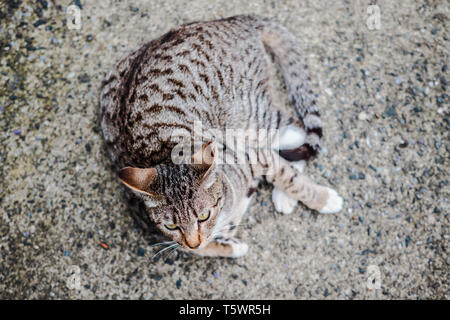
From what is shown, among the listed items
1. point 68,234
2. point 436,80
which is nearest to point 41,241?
point 68,234

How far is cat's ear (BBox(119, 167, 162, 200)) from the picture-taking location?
1659 mm

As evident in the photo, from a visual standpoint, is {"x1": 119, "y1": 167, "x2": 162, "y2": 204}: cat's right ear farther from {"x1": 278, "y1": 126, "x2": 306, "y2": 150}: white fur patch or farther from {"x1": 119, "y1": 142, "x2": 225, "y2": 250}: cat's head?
{"x1": 278, "y1": 126, "x2": 306, "y2": 150}: white fur patch

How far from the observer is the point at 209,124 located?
213 cm

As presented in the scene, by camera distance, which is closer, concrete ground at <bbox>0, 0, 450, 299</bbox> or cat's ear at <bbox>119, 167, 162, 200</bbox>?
cat's ear at <bbox>119, 167, 162, 200</bbox>

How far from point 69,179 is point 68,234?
1.26ft

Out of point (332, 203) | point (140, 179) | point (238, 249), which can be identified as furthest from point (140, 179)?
point (332, 203)

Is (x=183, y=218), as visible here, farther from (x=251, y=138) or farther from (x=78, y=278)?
(x=78, y=278)

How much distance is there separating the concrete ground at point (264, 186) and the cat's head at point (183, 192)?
62 cm

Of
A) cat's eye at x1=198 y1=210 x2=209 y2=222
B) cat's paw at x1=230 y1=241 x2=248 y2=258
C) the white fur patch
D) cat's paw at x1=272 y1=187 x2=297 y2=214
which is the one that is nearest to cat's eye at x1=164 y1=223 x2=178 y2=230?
cat's eye at x1=198 y1=210 x2=209 y2=222

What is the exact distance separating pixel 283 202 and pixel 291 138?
1.42ft

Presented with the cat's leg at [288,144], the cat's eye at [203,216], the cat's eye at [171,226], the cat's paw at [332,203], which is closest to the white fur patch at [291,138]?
the cat's leg at [288,144]

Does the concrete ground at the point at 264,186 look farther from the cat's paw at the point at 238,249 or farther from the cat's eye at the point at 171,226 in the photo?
the cat's eye at the point at 171,226

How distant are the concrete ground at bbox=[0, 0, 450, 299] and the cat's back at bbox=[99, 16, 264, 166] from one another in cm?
61

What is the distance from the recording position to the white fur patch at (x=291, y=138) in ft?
8.02
